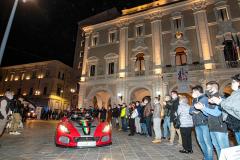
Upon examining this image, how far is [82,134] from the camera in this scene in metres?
5.23

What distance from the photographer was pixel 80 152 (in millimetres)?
5004

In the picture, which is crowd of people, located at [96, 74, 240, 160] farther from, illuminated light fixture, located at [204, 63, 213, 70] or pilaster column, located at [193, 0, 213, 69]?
pilaster column, located at [193, 0, 213, 69]

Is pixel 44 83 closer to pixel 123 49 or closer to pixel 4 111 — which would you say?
pixel 123 49

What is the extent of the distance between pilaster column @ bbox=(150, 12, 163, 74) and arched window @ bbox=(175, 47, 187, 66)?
181 centimetres

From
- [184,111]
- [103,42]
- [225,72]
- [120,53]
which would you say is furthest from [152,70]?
[184,111]

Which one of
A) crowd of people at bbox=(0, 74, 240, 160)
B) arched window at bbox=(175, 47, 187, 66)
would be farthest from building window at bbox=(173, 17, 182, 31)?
crowd of people at bbox=(0, 74, 240, 160)

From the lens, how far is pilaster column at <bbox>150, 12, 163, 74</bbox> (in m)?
18.5

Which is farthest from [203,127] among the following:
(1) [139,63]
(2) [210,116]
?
(1) [139,63]

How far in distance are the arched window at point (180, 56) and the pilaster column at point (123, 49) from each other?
604 centimetres

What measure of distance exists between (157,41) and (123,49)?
4364mm

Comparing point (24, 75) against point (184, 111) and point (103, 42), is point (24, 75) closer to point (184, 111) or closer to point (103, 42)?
point (103, 42)

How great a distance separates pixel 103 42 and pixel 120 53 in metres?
3.72

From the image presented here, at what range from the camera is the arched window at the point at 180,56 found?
A: 18.2 m

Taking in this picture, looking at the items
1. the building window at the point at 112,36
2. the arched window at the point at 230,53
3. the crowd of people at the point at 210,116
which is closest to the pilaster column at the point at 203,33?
the arched window at the point at 230,53
